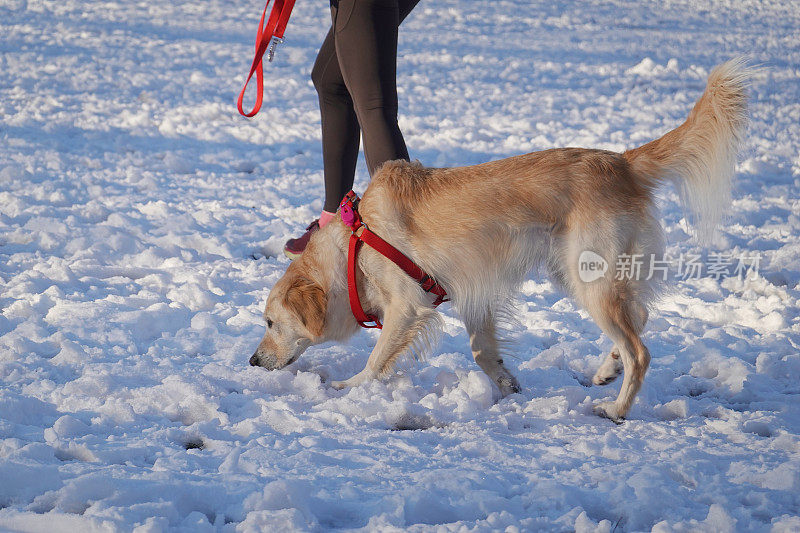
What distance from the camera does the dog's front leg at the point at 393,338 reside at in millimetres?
2930

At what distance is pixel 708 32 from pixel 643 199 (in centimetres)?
1004

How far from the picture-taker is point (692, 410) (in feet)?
9.29

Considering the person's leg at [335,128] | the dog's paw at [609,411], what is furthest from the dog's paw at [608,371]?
the person's leg at [335,128]

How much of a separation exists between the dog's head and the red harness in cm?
14

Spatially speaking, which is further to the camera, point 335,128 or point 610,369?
point 335,128

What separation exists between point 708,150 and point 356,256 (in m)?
1.35

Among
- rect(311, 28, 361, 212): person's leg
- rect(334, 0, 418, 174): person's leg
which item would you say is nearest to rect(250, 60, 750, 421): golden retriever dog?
rect(334, 0, 418, 174): person's leg

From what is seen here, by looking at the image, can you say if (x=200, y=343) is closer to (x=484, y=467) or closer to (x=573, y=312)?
(x=484, y=467)

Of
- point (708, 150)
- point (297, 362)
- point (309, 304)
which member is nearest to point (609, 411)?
point (708, 150)

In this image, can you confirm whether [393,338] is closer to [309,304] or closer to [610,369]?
[309,304]

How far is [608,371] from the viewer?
3.03m

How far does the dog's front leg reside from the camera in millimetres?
2930

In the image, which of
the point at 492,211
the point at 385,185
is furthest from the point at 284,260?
the point at 492,211

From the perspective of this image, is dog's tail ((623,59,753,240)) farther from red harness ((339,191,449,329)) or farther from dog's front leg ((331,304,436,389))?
dog's front leg ((331,304,436,389))
